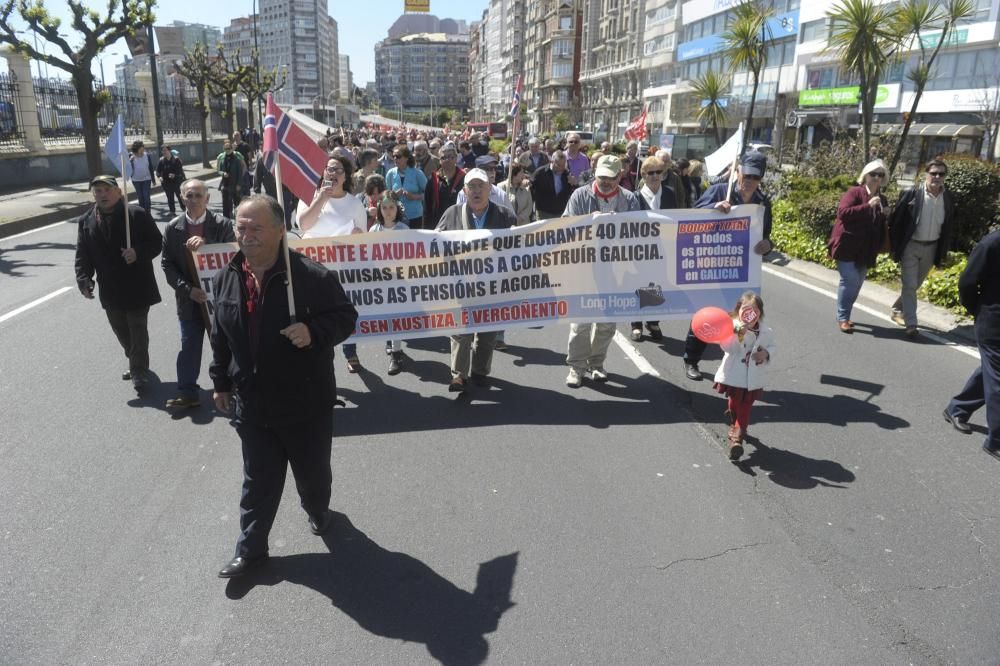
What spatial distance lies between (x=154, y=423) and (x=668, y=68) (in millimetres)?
70913

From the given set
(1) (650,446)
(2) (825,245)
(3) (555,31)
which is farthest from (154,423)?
(3) (555,31)

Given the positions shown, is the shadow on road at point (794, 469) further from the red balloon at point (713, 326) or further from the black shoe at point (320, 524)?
the black shoe at point (320, 524)

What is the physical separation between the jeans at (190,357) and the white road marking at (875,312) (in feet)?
23.2

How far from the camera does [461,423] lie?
5.49 metres

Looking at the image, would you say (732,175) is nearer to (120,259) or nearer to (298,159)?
(298,159)

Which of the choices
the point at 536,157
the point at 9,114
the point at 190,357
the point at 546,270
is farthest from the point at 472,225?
the point at 9,114

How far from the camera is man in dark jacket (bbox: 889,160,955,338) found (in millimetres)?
7684

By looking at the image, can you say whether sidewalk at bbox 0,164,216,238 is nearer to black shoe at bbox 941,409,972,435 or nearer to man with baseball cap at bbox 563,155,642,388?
man with baseball cap at bbox 563,155,642,388

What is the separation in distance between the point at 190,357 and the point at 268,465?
2419mm

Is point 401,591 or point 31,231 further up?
point 31,231

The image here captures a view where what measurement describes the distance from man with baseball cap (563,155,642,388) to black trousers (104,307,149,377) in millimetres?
3516

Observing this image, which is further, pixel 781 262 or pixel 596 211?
pixel 781 262

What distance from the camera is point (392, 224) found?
6711 millimetres

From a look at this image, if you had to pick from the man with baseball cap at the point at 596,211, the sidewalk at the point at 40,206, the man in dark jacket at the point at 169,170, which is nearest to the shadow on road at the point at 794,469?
the man with baseball cap at the point at 596,211
